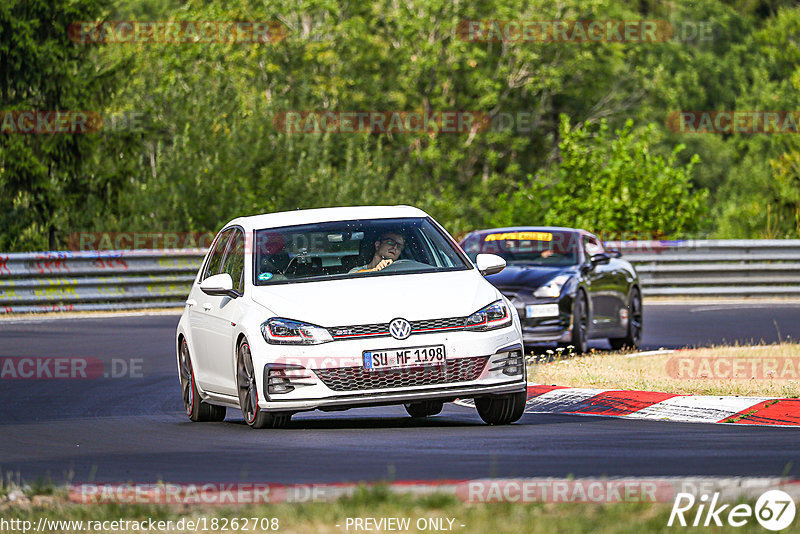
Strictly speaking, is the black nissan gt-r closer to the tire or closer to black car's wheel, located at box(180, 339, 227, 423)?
black car's wheel, located at box(180, 339, 227, 423)

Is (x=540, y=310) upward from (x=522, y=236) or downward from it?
downward

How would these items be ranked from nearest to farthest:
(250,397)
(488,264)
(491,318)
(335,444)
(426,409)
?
(335,444)
(491,318)
(250,397)
(488,264)
(426,409)

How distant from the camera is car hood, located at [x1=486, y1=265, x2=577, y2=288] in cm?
1803

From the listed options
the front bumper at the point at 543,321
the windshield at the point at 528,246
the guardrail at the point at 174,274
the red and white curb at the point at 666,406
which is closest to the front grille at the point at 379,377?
the red and white curb at the point at 666,406

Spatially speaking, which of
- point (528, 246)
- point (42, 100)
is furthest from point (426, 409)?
point (42, 100)

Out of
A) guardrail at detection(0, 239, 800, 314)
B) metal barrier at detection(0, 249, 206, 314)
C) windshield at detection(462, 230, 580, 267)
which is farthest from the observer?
guardrail at detection(0, 239, 800, 314)

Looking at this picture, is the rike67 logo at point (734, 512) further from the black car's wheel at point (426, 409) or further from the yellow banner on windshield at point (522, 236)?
the yellow banner on windshield at point (522, 236)

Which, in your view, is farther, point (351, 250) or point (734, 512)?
point (351, 250)

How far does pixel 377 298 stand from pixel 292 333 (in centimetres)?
60

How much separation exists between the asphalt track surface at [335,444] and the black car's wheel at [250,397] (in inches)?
4.9

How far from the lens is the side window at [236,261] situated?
1161 cm

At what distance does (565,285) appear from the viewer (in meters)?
18.0

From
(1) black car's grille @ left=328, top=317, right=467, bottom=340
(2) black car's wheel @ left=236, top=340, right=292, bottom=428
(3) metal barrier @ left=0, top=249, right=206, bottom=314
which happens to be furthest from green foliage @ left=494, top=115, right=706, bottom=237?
(1) black car's grille @ left=328, top=317, right=467, bottom=340

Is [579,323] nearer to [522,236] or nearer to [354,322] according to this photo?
[522,236]
